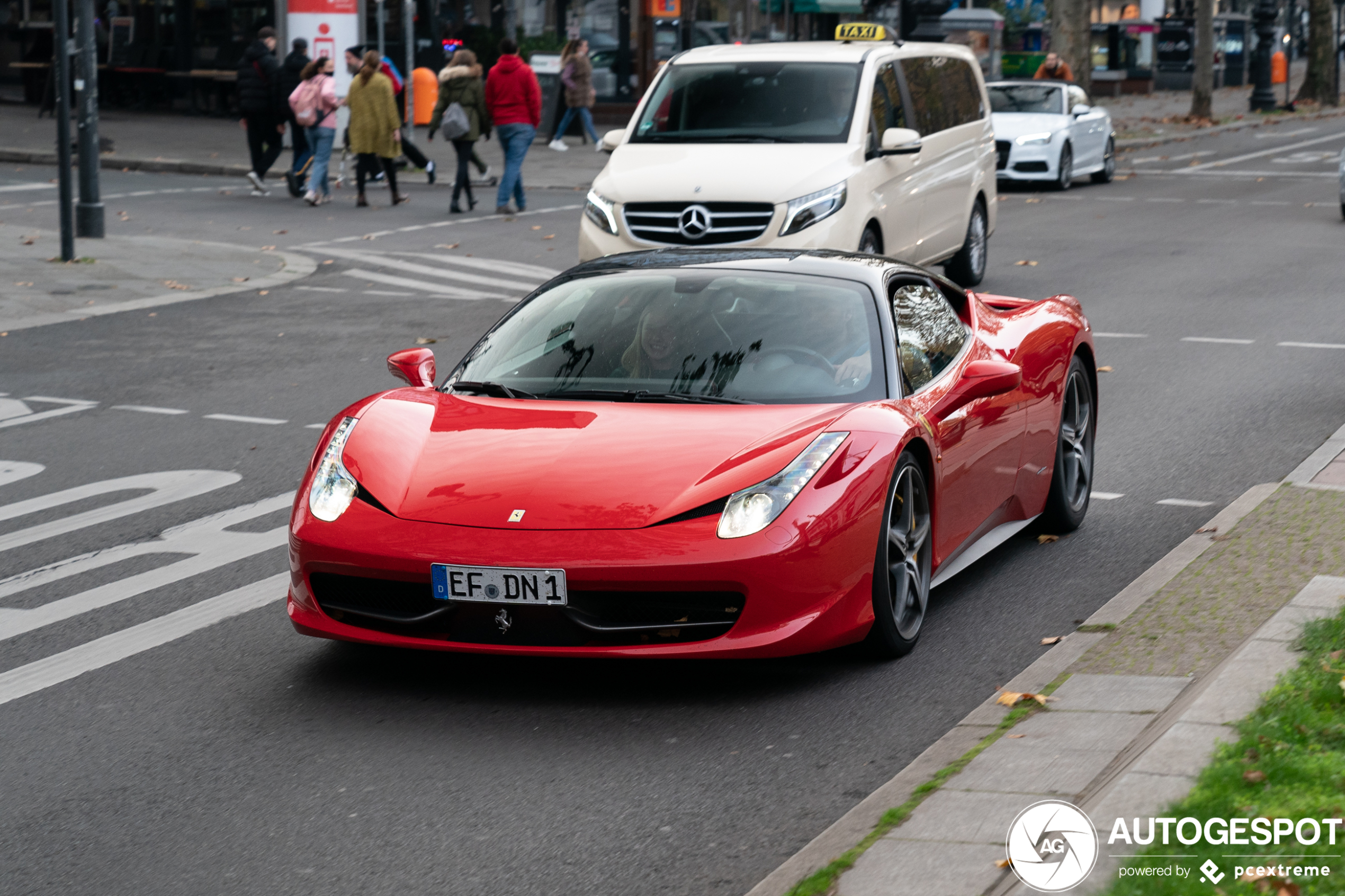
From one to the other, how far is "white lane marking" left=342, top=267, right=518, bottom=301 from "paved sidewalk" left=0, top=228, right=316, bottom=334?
52 cm

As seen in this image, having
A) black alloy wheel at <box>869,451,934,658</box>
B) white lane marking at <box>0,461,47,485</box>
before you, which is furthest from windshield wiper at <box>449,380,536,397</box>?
white lane marking at <box>0,461,47,485</box>

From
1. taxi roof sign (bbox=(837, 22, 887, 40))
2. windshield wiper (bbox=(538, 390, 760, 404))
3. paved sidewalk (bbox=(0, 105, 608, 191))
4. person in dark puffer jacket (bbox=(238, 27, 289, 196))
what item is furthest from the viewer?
paved sidewalk (bbox=(0, 105, 608, 191))

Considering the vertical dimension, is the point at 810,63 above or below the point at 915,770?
above

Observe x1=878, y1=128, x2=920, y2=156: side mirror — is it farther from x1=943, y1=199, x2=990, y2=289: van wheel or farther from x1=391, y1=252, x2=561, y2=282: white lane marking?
x1=391, y1=252, x2=561, y2=282: white lane marking

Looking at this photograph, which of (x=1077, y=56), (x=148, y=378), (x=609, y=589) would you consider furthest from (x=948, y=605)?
(x=1077, y=56)

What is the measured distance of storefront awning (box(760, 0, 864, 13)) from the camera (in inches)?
1714

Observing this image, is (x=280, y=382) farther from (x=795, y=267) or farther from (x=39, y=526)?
(x=795, y=267)

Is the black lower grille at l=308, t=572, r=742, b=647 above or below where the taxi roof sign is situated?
below

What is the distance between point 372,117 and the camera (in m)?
22.2

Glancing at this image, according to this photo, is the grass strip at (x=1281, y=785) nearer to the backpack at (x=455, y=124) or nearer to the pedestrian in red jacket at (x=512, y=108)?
the pedestrian in red jacket at (x=512, y=108)

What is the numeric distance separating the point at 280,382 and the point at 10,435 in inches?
75.0

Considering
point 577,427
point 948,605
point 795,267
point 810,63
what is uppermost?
point 810,63

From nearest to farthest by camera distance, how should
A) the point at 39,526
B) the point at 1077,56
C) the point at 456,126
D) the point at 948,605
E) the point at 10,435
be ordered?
the point at 948,605 < the point at 39,526 < the point at 10,435 < the point at 456,126 < the point at 1077,56

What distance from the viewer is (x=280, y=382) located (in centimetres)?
1127
